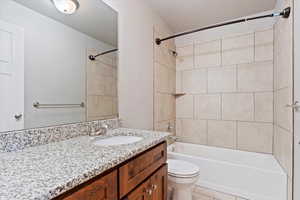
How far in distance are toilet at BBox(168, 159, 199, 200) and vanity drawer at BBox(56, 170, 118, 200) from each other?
3.17ft

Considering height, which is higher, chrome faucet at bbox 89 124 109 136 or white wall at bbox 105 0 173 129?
white wall at bbox 105 0 173 129

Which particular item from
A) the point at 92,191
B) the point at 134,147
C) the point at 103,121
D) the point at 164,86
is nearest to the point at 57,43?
the point at 103,121

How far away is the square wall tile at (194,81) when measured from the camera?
9.11ft

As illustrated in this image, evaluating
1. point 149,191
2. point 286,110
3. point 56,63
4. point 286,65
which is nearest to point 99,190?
point 149,191

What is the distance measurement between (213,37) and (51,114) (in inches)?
102

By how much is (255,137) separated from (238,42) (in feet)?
4.74

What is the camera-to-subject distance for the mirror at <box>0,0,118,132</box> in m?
0.88

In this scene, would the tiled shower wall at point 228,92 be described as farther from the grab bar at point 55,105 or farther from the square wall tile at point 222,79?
the grab bar at point 55,105

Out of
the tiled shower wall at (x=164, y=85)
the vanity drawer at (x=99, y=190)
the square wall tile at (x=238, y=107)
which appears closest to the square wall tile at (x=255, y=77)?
the square wall tile at (x=238, y=107)

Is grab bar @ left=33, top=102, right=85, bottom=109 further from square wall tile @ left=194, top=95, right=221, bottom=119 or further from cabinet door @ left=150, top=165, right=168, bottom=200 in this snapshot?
square wall tile @ left=194, top=95, right=221, bottom=119

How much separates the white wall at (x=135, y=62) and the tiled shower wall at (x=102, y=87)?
3.4 inches

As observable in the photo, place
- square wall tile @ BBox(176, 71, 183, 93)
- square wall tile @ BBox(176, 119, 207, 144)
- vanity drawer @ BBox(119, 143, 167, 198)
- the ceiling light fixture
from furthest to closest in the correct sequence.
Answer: square wall tile @ BBox(176, 71, 183, 93)
square wall tile @ BBox(176, 119, 207, 144)
the ceiling light fixture
vanity drawer @ BBox(119, 143, 167, 198)

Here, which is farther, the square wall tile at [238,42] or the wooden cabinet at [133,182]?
the square wall tile at [238,42]

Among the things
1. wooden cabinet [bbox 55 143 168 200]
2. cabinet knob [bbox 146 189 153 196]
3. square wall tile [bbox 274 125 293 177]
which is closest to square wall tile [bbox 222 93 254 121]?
square wall tile [bbox 274 125 293 177]
